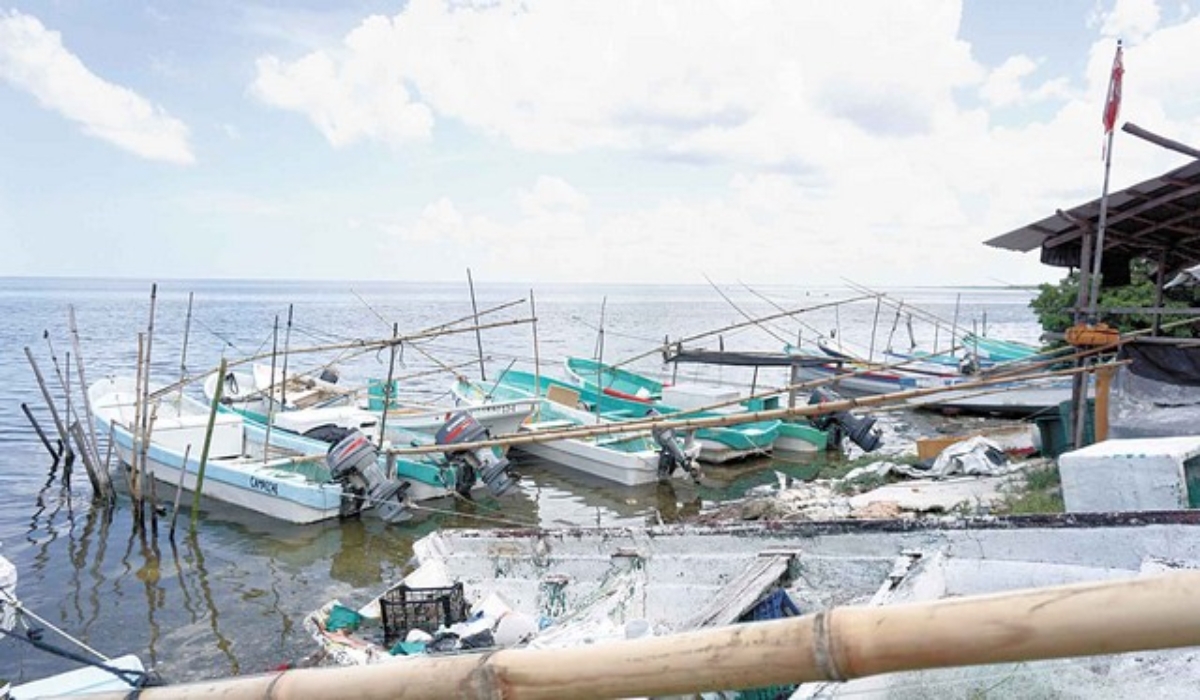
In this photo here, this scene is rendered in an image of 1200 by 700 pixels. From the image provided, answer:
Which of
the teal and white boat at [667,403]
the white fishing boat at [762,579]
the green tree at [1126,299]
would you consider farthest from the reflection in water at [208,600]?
the green tree at [1126,299]

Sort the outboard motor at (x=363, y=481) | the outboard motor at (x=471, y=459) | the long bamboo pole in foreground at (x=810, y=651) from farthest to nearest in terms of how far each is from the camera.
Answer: the outboard motor at (x=471, y=459)
the outboard motor at (x=363, y=481)
the long bamboo pole in foreground at (x=810, y=651)

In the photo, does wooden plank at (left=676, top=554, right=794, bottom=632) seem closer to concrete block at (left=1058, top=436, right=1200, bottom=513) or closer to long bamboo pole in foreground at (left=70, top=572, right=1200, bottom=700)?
concrete block at (left=1058, top=436, right=1200, bottom=513)

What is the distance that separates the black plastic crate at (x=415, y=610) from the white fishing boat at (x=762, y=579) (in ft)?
0.04

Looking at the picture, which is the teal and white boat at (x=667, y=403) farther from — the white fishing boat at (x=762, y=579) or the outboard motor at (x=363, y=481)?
the white fishing boat at (x=762, y=579)

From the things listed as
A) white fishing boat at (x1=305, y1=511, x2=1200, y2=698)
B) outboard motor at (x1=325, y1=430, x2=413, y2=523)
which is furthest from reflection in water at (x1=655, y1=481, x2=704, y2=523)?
white fishing boat at (x1=305, y1=511, x2=1200, y2=698)

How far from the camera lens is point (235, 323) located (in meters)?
73.2

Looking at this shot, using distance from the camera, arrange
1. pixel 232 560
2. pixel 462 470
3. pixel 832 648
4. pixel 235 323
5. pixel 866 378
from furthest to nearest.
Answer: pixel 235 323, pixel 866 378, pixel 462 470, pixel 232 560, pixel 832 648

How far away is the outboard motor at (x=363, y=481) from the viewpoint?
12.5 metres

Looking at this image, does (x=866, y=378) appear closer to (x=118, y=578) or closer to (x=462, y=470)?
(x=462, y=470)

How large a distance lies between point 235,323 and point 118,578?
67.0m

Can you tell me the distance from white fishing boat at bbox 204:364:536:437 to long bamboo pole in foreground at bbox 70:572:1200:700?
1243cm

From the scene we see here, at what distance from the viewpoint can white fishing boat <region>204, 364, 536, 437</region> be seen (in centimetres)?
1599

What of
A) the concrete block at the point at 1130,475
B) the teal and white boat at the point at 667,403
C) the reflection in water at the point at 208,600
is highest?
the concrete block at the point at 1130,475

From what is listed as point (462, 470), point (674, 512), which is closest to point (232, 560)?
point (462, 470)
